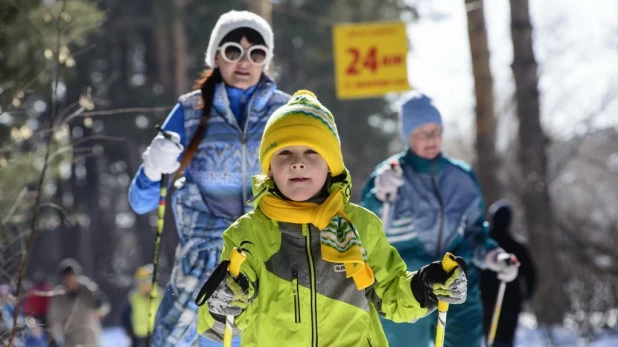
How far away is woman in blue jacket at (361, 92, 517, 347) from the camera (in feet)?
18.1

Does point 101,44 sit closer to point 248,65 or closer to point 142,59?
point 142,59

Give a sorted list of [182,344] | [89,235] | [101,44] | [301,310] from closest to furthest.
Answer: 1. [301,310]
2. [182,344]
3. [101,44]
4. [89,235]

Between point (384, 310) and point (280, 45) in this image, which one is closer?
point (384, 310)

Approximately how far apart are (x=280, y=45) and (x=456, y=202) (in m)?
21.1

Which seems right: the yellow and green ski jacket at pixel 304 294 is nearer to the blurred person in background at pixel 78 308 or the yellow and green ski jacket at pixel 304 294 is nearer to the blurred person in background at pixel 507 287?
the blurred person in background at pixel 507 287

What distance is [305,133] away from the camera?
344 centimetres

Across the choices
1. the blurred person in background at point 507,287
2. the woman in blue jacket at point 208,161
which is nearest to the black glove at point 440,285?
the woman in blue jacket at point 208,161

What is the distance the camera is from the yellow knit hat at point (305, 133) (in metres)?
3.44

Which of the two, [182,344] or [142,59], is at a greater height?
[142,59]

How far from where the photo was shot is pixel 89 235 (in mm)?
31672

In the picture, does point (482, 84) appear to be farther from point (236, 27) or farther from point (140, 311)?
point (236, 27)

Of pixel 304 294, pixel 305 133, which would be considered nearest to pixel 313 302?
pixel 304 294

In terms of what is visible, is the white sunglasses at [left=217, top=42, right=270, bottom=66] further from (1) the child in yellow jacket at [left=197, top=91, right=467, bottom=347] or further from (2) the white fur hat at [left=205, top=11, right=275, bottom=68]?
(1) the child in yellow jacket at [left=197, top=91, right=467, bottom=347]

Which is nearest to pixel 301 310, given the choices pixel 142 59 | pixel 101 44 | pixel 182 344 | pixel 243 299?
pixel 243 299
